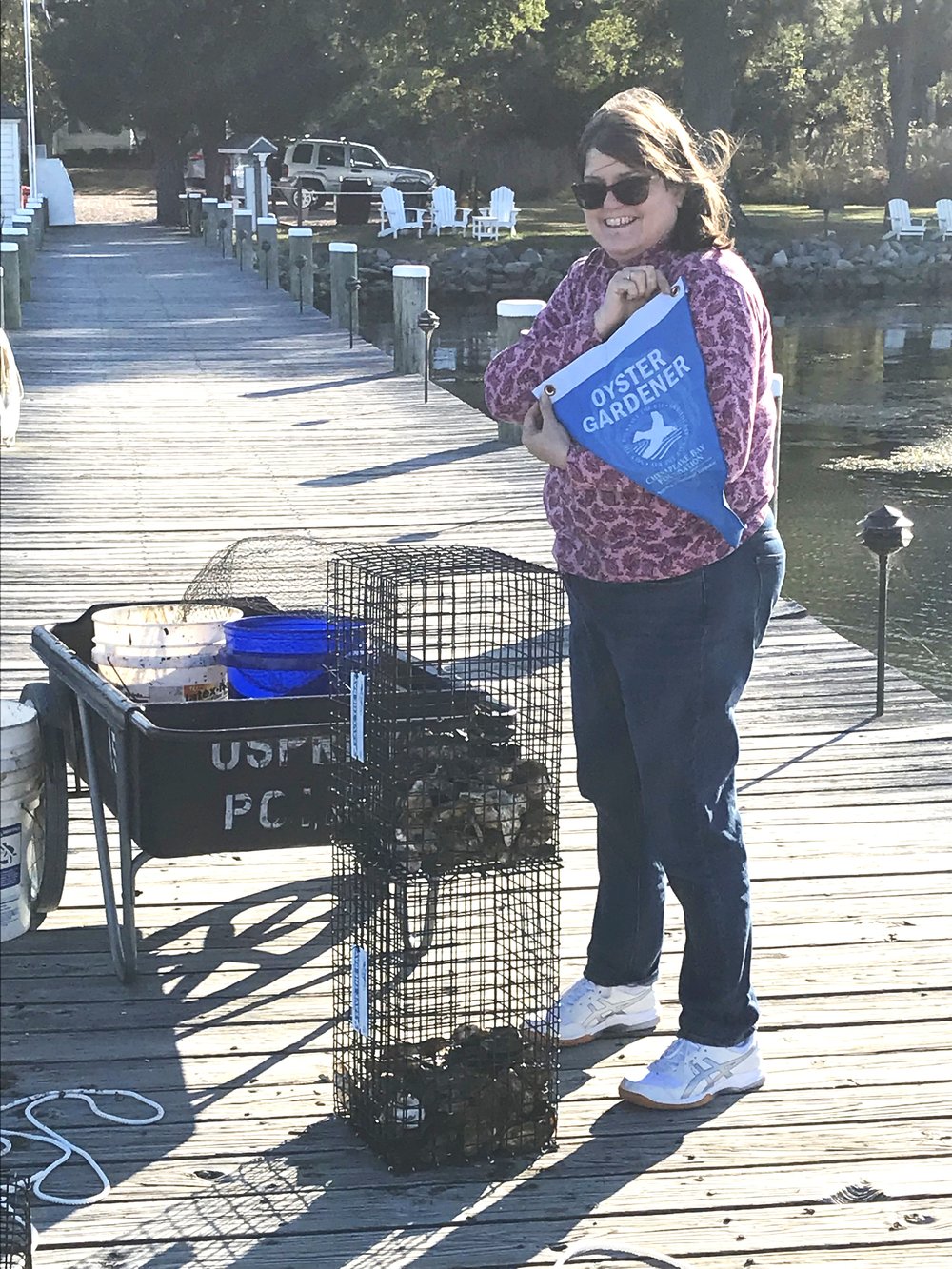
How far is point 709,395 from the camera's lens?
10.6 feet

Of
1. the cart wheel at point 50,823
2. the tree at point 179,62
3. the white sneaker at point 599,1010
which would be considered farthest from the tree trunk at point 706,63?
the white sneaker at point 599,1010

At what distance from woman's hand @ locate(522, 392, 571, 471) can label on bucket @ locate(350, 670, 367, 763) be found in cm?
54

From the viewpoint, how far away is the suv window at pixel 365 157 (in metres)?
43.6

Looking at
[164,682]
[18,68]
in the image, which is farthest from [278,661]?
[18,68]

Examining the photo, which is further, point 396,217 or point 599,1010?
point 396,217

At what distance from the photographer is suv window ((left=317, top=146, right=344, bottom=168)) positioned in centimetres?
4394

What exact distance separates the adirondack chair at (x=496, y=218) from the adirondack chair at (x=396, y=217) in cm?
118

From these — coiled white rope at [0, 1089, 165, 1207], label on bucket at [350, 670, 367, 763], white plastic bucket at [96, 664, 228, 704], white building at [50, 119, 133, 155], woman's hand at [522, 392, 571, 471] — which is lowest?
coiled white rope at [0, 1089, 165, 1207]

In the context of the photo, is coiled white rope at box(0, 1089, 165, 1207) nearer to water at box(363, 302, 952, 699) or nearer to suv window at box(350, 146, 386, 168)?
water at box(363, 302, 952, 699)

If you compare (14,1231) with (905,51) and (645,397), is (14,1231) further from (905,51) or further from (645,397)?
(905,51)

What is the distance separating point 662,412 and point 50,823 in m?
1.99

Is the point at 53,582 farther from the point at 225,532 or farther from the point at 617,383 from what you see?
the point at 617,383

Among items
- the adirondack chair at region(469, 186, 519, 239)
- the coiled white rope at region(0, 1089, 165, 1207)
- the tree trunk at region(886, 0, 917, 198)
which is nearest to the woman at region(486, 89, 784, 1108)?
the coiled white rope at region(0, 1089, 165, 1207)

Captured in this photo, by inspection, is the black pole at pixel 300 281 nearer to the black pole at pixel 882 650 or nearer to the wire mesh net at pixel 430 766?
the black pole at pixel 882 650
